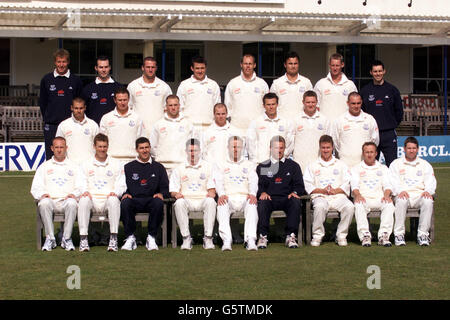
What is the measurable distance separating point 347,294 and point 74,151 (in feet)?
15.1

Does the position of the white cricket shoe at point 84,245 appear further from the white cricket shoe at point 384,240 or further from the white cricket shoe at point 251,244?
the white cricket shoe at point 384,240

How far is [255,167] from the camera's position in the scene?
11242 mm

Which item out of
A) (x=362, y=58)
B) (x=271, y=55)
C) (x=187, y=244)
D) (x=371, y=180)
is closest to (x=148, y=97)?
(x=187, y=244)

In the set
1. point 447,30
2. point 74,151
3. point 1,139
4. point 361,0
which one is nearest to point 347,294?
point 74,151

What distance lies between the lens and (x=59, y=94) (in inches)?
474

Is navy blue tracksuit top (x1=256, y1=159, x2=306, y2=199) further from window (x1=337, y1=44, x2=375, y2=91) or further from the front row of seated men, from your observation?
window (x1=337, y1=44, x2=375, y2=91)

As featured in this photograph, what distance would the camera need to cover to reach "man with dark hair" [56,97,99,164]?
11.3 metres

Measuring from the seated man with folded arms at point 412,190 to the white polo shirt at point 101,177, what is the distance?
3.36 metres

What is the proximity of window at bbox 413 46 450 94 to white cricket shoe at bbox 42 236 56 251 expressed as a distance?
78.4 ft

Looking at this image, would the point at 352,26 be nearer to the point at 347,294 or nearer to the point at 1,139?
the point at 1,139

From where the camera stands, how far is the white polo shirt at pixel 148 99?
11992 mm

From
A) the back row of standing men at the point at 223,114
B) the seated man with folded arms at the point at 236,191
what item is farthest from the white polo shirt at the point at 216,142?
the seated man with folded arms at the point at 236,191

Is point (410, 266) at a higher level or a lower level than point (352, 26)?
lower
